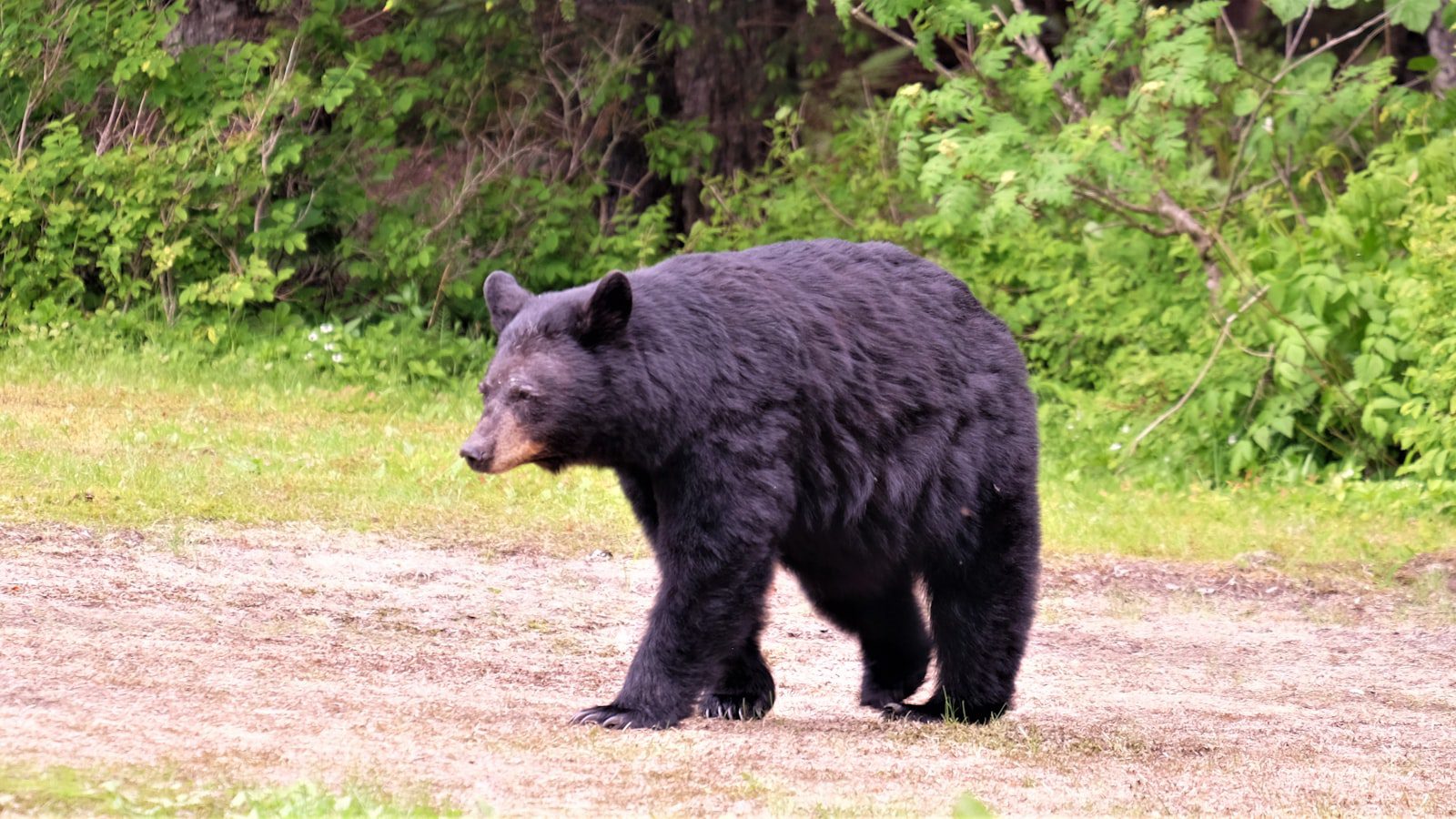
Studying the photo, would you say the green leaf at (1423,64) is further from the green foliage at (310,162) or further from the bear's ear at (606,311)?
the bear's ear at (606,311)

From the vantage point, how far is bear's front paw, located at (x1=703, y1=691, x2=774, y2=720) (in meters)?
6.09

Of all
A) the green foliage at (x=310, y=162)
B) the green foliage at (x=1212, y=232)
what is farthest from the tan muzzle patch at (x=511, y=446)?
the green foliage at (x=310, y=162)

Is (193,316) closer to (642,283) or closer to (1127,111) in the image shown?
(1127,111)

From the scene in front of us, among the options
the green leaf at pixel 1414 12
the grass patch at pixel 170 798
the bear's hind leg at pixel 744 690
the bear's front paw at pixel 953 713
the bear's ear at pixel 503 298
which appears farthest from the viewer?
the green leaf at pixel 1414 12

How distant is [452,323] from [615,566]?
22.3ft

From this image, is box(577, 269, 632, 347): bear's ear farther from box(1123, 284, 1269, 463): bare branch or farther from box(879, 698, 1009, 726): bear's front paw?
box(1123, 284, 1269, 463): bare branch

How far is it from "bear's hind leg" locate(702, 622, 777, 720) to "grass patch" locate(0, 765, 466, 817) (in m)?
1.90

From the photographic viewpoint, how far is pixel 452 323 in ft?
51.1

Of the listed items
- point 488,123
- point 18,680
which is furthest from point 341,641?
point 488,123

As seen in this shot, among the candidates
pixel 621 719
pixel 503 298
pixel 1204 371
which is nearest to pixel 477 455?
pixel 503 298

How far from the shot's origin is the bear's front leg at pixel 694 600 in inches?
210

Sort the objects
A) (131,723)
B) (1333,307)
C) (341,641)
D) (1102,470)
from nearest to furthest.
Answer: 1. (131,723)
2. (341,641)
3. (1333,307)
4. (1102,470)

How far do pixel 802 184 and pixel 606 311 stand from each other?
1013 centimetres

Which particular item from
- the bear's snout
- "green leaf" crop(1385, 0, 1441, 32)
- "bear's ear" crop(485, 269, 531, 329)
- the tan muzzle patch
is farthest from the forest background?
the bear's snout
